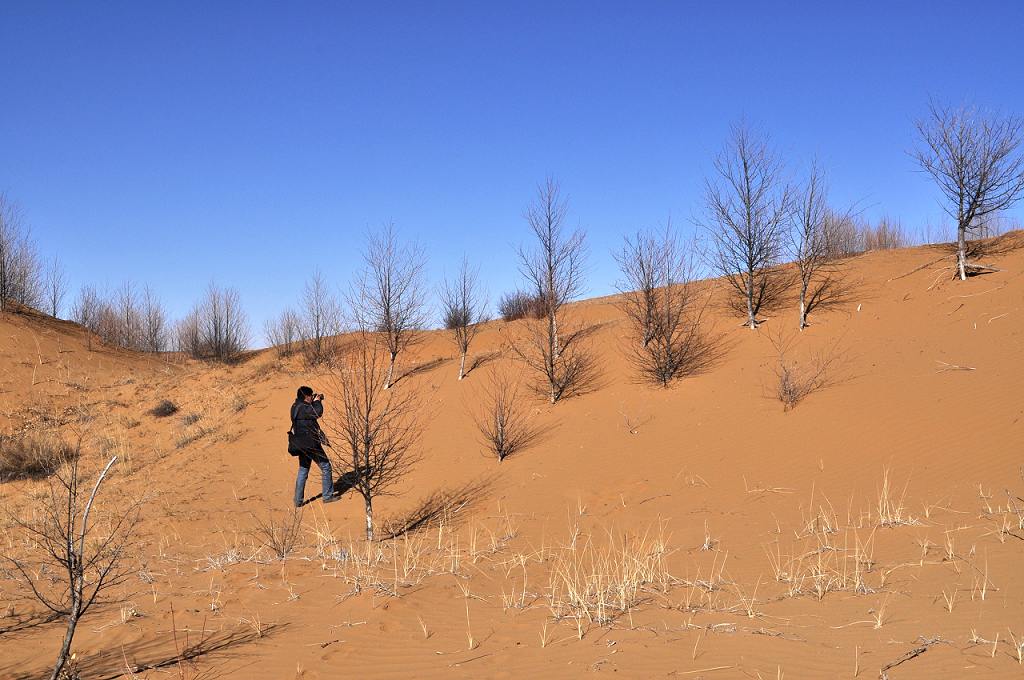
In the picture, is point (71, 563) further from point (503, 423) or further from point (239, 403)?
point (239, 403)

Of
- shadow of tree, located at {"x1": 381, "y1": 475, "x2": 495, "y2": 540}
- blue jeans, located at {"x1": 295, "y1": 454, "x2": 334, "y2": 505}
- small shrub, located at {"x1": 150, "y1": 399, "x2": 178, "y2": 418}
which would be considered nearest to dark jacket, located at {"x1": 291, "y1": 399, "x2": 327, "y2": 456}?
blue jeans, located at {"x1": 295, "y1": 454, "x2": 334, "y2": 505}

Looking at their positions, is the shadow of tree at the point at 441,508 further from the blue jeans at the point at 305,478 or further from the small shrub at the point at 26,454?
the small shrub at the point at 26,454

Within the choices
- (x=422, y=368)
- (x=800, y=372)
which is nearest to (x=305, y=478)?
(x=800, y=372)

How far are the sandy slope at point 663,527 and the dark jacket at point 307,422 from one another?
1.40 metres

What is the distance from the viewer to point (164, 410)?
22828 mm

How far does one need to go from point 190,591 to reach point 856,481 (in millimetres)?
9726

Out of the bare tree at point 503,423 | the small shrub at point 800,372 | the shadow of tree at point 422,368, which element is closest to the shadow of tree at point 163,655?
the bare tree at point 503,423

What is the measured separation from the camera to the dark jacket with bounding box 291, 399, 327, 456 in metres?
11.3

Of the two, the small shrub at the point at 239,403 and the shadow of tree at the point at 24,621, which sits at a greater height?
the small shrub at the point at 239,403

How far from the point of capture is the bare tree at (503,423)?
14.8 meters

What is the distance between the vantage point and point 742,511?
9.73 m

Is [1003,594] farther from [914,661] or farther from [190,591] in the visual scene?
[190,591]

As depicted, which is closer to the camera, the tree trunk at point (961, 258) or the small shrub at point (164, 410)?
the tree trunk at point (961, 258)

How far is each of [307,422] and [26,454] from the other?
1314 cm
